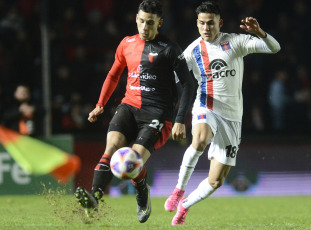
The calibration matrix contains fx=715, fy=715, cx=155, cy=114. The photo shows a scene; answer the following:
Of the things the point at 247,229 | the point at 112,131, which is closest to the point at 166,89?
the point at 112,131

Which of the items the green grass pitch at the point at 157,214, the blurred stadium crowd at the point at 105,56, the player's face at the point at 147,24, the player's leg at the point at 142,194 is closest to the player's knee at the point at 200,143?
the player's leg at the point at 142,194

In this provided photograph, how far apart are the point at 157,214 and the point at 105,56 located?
18.2 feet

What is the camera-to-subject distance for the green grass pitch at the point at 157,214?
776cm

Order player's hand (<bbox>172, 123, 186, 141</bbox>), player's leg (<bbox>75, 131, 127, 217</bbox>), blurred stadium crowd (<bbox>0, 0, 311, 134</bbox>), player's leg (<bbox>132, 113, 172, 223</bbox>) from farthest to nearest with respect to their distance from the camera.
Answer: blurred stadium crowd (<bbox>0, 0, 311, 134</bbox>) → player's leg (<bbox>132, 113, 172, 223</bbox>) → player's hand (<bbox>172, 123, 186, 141</bbox>) → player's leg (<bbox>75, 131, 127, 217</bbox>)

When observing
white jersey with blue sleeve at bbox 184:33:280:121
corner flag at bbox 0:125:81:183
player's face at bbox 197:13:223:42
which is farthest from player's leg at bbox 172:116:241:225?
corner flag at bbox 0:125:81:183

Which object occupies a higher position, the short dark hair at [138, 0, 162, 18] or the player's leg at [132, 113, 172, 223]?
the short dark hair at [138, 0, 162, 18]

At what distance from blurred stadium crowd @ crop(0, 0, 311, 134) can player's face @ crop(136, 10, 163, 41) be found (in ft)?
18.9

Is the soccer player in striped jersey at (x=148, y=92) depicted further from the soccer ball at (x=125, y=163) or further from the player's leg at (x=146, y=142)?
the soccer ball at (x=125, y=163)

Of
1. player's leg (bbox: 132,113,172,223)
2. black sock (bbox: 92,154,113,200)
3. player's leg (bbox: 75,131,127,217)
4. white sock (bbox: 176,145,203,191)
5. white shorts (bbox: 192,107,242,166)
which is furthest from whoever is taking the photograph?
white sock (bbox: 176,145,203,191)

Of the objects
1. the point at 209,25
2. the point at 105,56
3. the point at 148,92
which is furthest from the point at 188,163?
the point at 105,56

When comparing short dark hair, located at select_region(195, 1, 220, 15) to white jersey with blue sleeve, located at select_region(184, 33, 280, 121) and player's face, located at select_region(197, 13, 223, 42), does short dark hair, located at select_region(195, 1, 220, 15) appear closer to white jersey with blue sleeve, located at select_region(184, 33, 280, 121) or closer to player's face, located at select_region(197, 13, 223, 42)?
player's face, located at select_region(197, 13, 223, 42)

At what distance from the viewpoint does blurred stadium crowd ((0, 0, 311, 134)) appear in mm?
13984

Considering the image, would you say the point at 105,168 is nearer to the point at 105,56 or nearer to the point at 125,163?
the point at 125,163

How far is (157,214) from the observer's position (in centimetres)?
1016
